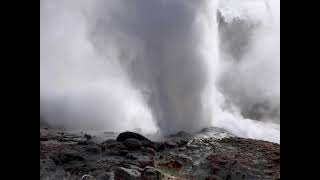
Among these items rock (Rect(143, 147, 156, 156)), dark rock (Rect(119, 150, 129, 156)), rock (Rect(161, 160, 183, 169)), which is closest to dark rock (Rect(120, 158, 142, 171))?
dark rock (Rect(119, 150, 129, 156))

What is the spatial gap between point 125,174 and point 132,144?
3.93 metres

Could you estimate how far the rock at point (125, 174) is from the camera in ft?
43.5

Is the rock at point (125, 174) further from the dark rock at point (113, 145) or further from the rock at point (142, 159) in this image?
the dark rock at point (113, 145)

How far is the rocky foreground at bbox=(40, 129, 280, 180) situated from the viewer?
14.0 meters

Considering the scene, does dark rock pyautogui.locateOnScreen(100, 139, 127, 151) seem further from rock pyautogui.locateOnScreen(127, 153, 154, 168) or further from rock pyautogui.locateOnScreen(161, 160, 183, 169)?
rock pyautogui.locateOnScreen(161, 160, 183, 169)

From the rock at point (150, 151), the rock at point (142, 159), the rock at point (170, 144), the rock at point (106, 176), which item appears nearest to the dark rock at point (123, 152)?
the rock at point (142, 159)

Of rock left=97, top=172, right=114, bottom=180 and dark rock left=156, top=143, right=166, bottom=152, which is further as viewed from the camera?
dark rock left=156, top=143, right=166, bottom=152

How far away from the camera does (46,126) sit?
2430cm

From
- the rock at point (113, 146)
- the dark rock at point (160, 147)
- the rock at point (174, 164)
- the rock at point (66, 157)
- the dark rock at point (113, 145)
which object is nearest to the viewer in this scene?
the rock at point (66, 157)

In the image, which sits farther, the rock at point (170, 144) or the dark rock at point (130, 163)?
the rock at point (170, 144)

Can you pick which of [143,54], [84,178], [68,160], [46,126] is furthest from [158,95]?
[84,178]

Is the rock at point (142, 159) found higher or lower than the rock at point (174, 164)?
higher
